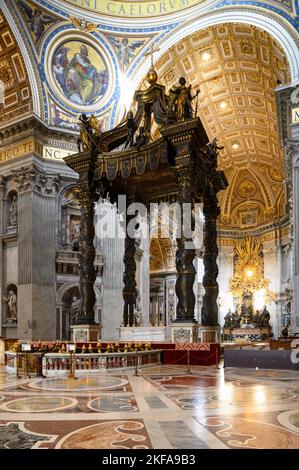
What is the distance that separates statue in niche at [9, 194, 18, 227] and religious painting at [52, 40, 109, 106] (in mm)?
4841

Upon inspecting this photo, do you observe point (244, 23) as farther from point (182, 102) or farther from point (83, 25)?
point (182, 102)

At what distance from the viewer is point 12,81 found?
2061 cm

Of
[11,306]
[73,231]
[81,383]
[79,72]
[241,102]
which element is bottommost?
[81,383]

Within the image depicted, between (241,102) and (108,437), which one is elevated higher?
(241,102)

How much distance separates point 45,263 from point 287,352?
11.5 meters

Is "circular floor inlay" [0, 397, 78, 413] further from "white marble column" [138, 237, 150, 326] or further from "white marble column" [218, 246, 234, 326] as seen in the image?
"white marble column" [218, 246, 234, 326]

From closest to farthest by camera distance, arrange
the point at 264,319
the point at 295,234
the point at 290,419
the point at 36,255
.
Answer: the point at 290,419
the point at 295,234
the point at 36,255
the point at 264,319

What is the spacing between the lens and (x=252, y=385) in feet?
25.7

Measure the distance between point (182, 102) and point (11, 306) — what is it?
1159 cm

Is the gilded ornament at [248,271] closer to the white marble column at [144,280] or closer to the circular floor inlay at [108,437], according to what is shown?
the white marble column at [144,280]

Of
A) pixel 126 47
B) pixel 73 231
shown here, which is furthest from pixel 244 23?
pixel 73 231

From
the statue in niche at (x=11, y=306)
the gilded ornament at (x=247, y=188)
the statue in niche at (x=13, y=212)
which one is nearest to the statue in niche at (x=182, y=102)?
the statue in niche at (x=13, y=212)

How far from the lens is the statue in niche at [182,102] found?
11.7 m

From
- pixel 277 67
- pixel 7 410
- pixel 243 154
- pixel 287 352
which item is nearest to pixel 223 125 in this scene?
pixel 243 154
